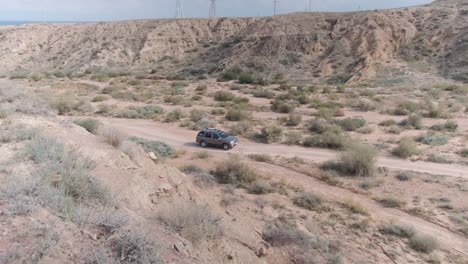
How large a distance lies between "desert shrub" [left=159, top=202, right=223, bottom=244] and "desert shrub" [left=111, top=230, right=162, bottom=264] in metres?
1.61

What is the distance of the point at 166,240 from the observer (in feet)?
26.2

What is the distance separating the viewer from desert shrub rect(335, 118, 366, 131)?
96.5ft

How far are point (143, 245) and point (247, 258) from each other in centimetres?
354

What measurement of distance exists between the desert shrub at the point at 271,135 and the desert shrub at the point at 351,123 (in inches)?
233

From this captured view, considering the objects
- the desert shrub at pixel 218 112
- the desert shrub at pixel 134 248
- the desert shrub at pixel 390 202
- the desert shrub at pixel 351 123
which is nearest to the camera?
the desert shrub at pixel 134 248

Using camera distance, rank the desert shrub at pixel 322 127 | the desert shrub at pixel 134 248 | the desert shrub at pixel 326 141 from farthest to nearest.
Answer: the desert shrub at pixel 322 127, the desert shrub at pixel 326 141, the desert shrub at pixel 134 248

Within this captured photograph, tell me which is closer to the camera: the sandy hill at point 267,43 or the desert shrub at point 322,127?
the desert shrub at point 322,127

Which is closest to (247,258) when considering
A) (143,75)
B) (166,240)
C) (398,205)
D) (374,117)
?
(166,240)

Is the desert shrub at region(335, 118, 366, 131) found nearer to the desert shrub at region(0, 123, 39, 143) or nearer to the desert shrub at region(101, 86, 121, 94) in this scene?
the desert shrub at region(0, 123, 39, 143)

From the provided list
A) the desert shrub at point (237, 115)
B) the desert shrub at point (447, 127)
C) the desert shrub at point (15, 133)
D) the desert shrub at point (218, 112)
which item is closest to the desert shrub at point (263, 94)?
the desert shrub at point (218, 112)

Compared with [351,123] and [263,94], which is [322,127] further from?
[263,94]

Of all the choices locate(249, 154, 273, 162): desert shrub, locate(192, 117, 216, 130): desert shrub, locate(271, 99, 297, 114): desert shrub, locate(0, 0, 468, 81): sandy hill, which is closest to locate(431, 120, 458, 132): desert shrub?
locate(271, 99, 297, 114): desert shrub

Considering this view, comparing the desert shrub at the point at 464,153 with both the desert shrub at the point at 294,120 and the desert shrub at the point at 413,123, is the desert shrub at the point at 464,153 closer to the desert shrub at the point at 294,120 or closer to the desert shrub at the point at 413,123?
the desert shrub at the point at 413,123

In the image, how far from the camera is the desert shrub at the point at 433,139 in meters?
25.4
